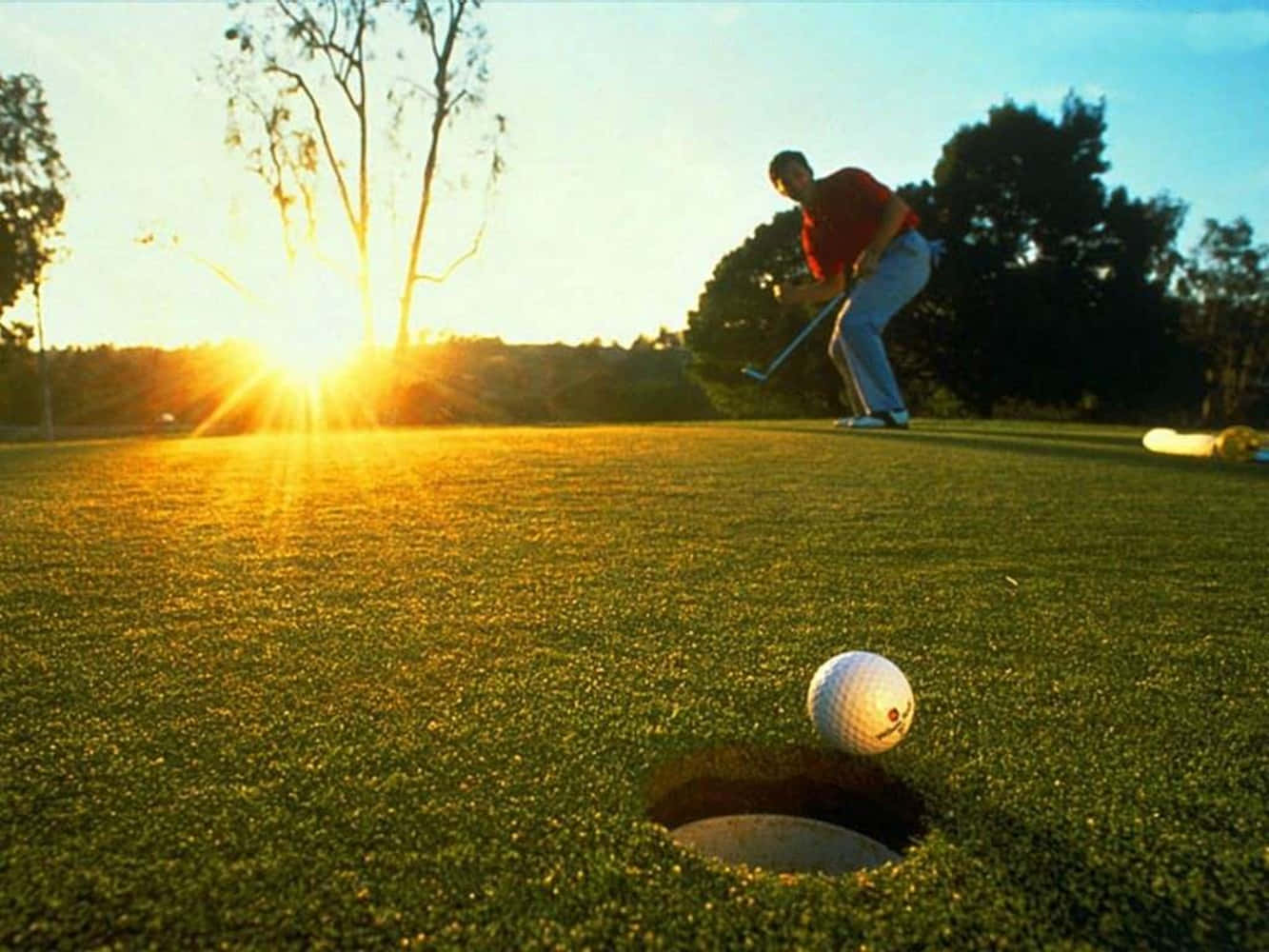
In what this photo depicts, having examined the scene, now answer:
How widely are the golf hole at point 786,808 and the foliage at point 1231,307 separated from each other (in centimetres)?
4096

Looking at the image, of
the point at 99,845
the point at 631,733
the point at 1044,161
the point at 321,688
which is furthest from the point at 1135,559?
the point at 1044,161

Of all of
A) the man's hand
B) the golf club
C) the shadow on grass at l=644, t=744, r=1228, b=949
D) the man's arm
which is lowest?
the shadow on grass at l=644, t=744, r=1228, b=949

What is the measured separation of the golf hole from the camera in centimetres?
151

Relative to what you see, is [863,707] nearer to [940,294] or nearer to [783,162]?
[783,162]

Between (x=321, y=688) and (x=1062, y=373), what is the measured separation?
2678 cm

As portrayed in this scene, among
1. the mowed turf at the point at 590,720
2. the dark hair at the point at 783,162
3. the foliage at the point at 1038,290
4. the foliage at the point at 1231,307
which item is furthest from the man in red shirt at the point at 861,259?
the foliage at the point at 1231,307

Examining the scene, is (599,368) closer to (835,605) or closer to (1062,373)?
(1062,373)

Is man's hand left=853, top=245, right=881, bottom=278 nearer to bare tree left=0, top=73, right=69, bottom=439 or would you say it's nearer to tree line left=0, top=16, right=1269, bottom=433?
tree line left=0, top=16, right=1269, bottom=433

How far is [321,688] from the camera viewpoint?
5.81ft

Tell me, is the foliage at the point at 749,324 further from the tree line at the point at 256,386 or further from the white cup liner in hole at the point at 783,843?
the white cup liner in hole at the point at 783,843

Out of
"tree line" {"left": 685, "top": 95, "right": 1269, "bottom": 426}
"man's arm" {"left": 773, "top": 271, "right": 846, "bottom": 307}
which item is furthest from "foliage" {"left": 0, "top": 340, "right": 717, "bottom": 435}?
"man's arm" {"left": 773, "top": 271, "right": 846, "bottom": 307}

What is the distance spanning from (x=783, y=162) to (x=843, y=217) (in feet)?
2.31

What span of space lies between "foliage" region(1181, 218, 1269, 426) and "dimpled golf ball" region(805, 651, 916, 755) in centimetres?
4091

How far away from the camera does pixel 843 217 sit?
23.1 ft
